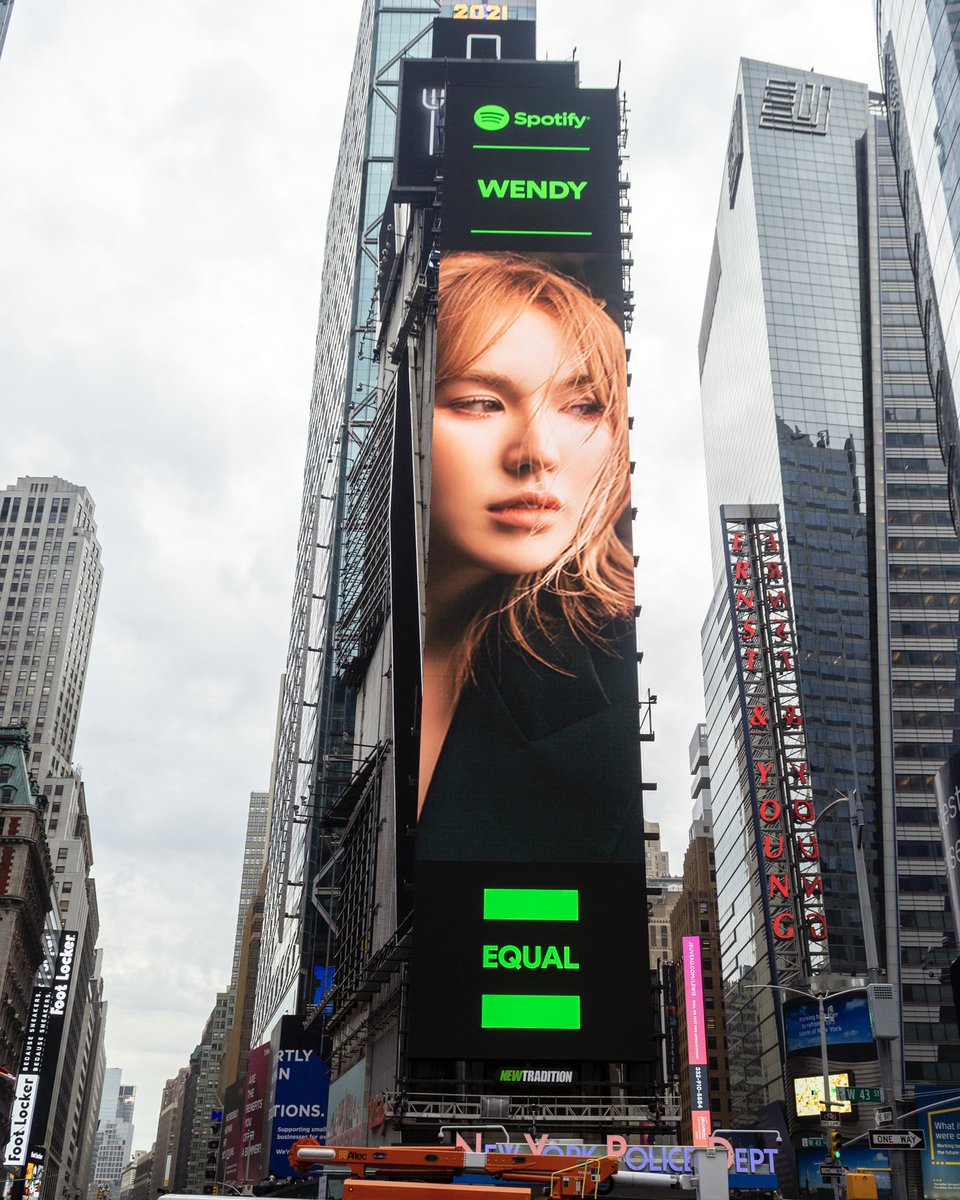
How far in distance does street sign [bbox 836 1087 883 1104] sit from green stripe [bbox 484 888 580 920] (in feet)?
165

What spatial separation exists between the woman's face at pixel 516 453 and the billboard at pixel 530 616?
9cm

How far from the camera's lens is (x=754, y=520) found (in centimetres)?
12556

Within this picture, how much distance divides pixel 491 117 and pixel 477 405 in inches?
655

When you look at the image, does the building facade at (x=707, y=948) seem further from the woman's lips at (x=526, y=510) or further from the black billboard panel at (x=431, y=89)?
the black billboard panel at (x=431, y=89)

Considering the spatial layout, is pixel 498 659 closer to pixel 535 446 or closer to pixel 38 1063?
pixel 535 446

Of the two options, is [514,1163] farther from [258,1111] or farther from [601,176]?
[258,1111]

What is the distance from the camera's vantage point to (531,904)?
46312 millimetres

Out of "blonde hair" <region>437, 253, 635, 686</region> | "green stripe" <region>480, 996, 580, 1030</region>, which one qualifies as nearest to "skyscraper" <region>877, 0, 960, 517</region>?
"blonde hair" <region>437, 253, 635, 686</region>

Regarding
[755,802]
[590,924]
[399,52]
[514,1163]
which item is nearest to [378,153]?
[399,52]

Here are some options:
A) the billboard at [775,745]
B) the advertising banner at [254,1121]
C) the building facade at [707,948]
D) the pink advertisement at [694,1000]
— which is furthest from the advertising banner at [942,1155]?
the building facade at [707,948]

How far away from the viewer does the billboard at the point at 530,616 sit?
148 feet

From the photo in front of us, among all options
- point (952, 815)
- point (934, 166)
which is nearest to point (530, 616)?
point (952, 815)

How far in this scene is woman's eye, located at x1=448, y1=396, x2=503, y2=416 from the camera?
5531 cm

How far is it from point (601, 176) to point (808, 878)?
221 feet
